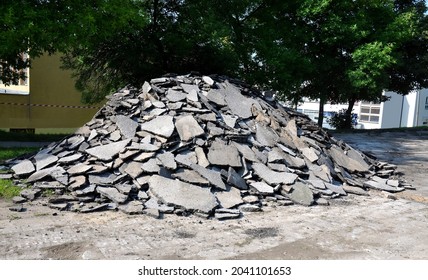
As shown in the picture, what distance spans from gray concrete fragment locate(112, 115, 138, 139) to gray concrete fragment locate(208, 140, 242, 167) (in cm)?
186

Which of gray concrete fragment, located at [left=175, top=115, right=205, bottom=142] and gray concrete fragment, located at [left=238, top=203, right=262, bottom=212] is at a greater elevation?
gray concrete fragment, located at [left=175, top=115, right=205, bottom=142]

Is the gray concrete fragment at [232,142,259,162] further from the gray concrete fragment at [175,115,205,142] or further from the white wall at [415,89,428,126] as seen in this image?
the white wall at [415,89,428,126]

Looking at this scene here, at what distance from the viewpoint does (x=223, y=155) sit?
7.68 meters

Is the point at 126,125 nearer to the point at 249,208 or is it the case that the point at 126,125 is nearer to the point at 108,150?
the point at 108,150

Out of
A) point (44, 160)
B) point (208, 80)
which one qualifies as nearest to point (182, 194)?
point (44, 160)

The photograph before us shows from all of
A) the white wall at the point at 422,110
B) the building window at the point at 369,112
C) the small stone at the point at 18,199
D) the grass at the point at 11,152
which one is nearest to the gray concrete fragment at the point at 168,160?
the small stone at the point at 18,199

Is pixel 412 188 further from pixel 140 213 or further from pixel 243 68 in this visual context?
pixel 243 68

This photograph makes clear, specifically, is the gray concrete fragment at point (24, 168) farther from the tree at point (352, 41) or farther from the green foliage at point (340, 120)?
the green foliage at point (340, 120)

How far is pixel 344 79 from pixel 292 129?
1106cm

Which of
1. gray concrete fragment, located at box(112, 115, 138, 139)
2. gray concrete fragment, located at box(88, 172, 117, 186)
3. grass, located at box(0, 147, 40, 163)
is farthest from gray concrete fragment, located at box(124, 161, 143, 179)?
grass, located at box(0, 147, 40, 163)

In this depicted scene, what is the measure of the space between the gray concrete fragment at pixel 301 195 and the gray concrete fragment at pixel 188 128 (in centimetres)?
234

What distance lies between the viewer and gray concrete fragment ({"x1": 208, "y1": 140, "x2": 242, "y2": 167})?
7.53 metres

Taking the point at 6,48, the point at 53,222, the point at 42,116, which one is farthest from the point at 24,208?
the point at 42,116

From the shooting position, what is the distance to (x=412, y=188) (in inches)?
349
